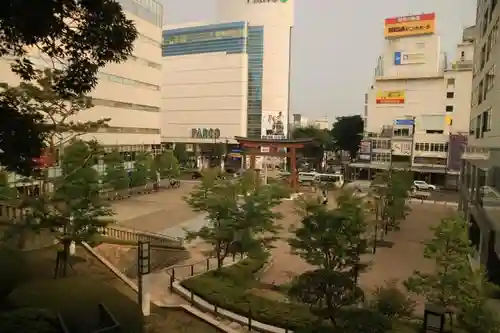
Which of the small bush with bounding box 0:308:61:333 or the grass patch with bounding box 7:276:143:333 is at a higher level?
the small bush with bounding box 0:308:61:333

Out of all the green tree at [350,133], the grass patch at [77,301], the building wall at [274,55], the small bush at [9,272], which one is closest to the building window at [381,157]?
the green tree at [350,133]

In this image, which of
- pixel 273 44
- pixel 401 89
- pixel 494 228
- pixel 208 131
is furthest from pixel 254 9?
pixel 494 228

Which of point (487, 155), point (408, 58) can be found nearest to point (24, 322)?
point (487, 155)

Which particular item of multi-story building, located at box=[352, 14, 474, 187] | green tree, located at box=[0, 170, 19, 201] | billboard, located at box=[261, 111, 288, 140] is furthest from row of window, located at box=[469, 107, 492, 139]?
billboard, located at box=[261, 111, 288, 140]

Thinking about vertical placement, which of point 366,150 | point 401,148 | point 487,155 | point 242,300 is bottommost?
point 242,300

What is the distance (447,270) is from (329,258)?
11.7 ft

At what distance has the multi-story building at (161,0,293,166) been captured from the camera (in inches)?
2633

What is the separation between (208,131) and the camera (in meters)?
68.9

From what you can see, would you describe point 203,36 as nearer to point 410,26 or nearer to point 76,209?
point 410,26

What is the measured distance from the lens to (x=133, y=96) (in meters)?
41.2

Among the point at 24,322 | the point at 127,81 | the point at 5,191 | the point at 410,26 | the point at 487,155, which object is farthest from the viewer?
the point at 410,26

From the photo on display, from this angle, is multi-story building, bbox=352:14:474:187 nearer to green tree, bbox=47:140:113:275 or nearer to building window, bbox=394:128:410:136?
building window, bbox=394:128:410:136

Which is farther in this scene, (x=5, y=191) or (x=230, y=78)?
(x=230, y=78)

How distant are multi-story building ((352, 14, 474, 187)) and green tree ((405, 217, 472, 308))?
34.2m
